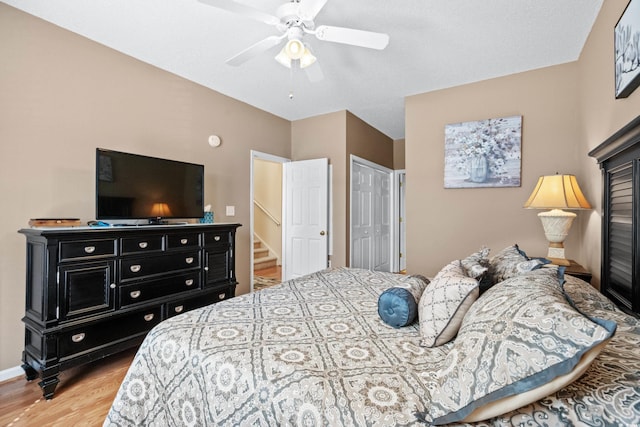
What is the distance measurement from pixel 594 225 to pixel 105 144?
4.16 m

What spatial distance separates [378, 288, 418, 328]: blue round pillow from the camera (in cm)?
137

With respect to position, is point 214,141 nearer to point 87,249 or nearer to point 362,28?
point 87,249

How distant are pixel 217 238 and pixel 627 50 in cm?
326

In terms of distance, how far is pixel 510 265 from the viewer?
1516 mm

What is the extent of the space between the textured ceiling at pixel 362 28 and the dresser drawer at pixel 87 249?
5.69 ft

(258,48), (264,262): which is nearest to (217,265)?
(258,48)

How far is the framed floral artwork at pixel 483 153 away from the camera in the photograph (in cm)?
309

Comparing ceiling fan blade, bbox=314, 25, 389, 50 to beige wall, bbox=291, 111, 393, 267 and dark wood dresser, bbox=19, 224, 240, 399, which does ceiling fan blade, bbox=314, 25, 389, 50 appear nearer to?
dark wood dresser, bbox=19, 224, 240, 399

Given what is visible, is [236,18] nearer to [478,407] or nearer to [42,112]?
[42,112]

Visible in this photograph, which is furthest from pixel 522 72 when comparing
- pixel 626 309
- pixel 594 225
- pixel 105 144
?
pixel 105 144

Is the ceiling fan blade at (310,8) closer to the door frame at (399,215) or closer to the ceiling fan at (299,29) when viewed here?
the ceiling fan at (299,29)

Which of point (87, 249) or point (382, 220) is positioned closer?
point (87, 249)

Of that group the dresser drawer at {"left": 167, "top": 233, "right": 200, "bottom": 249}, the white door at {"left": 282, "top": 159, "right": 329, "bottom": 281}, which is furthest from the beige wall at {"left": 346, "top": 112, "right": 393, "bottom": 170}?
the dresser drawer at {"left": 167, "top": 233, "right": 200, "bottom": 249}

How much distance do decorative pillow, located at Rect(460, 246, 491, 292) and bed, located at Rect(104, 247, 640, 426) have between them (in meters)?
0.04
